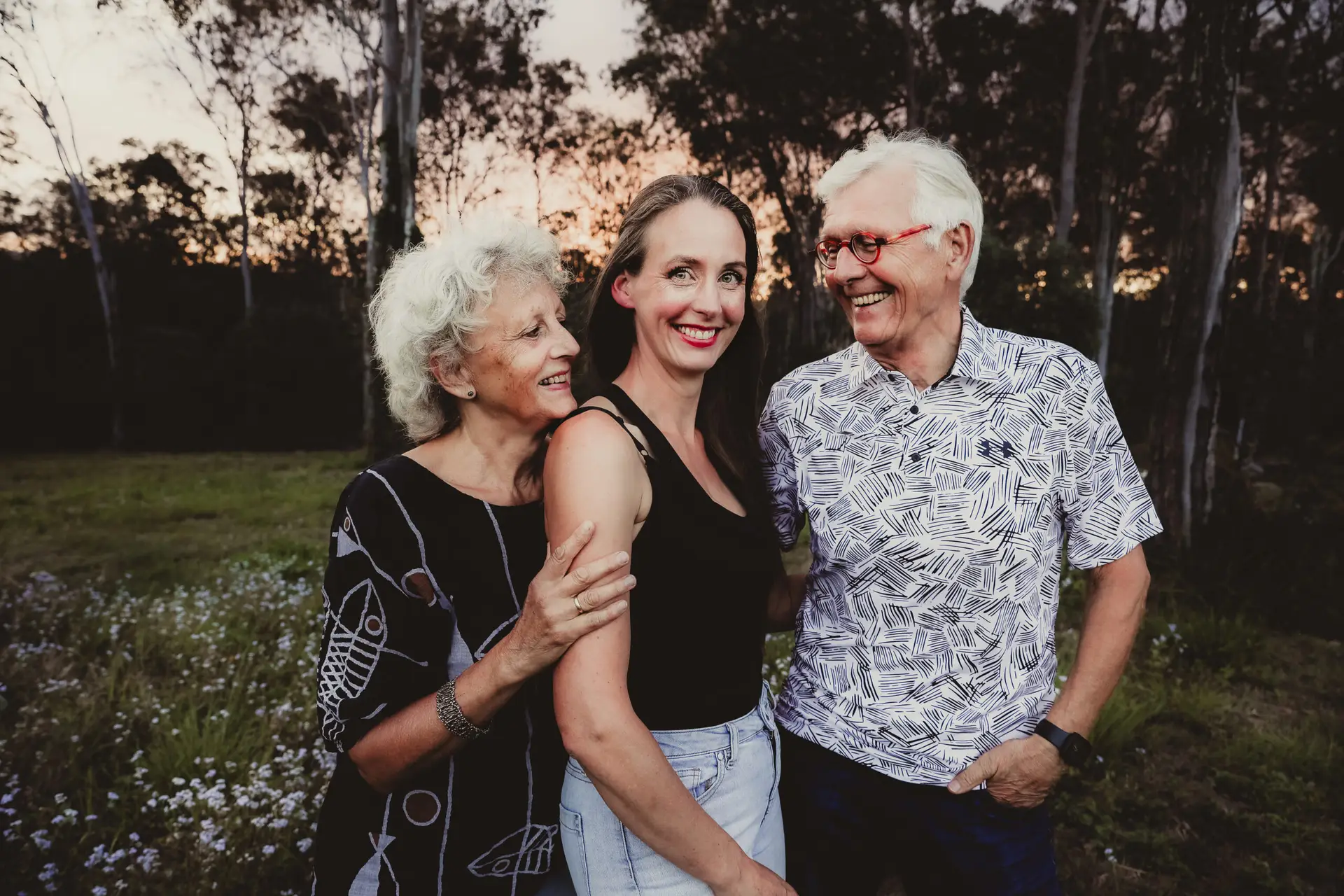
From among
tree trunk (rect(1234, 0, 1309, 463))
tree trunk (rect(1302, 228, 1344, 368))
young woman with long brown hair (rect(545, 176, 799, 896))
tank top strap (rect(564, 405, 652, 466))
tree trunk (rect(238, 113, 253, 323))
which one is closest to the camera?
young woman with long brown hair (rect(545, 176, 799, 896))

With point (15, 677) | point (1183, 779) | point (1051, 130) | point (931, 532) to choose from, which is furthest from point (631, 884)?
point (1051, 130)

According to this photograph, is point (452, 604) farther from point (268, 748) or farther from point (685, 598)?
point (268, 748)

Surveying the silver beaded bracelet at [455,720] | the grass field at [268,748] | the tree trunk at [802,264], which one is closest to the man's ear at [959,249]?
the silver beaded bracelet at [455,720]

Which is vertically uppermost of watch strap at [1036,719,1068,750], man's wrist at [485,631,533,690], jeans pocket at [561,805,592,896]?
man's wrist at [485,631,533,690]

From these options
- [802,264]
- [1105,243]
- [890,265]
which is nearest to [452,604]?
[890,265]

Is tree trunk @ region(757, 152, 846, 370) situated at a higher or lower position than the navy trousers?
higher

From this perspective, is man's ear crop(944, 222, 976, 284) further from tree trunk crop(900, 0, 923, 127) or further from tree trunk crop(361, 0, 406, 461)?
tree trunk crop(900, 0, 923, 127)

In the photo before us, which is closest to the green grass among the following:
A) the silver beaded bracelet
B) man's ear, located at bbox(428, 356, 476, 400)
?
man's ear, located at bbox(428, 356, 476, 400)

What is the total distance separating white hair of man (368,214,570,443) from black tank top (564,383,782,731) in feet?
1.41

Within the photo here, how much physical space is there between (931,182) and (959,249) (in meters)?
0.20

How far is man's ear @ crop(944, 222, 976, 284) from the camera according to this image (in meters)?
2.10

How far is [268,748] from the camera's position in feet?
12.1

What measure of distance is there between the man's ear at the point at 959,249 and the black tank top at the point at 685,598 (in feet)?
3.14

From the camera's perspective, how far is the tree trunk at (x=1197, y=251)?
6.19 meters
